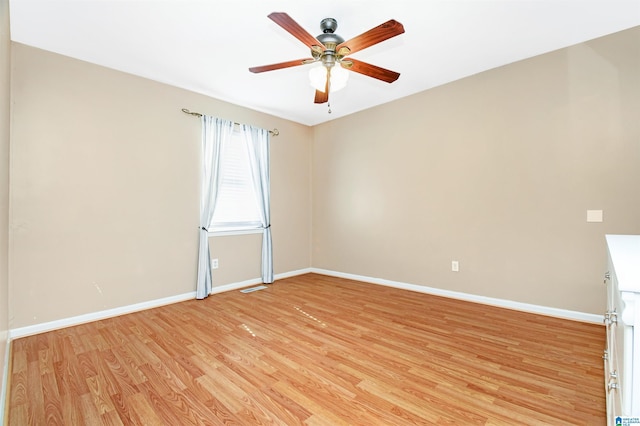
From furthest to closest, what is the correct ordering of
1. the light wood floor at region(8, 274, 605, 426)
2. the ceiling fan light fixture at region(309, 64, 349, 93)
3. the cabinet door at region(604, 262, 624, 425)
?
1. the ceiling fan light fixture at region(309, 64, 349, 93)
2. the light wood floor at region(8, 274, 605, 426)
3. the cabinet door at region(604, 262, 624, 425)

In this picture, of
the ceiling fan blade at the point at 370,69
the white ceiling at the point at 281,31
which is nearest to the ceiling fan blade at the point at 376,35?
the ceiling fan blade at the point at 370,69

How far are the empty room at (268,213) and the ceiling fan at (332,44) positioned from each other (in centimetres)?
2

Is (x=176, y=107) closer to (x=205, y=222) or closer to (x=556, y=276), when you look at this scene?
(x=205, y=222)

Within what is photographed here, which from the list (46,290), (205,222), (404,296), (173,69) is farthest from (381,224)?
(46,290)

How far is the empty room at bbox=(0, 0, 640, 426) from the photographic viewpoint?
182 cm

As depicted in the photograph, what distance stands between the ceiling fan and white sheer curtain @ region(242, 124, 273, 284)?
194 cm

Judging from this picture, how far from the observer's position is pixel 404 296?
372 cm

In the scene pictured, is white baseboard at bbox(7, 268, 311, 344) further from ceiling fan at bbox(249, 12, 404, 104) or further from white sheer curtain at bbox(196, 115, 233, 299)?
ceiling fan at bbox(249, 12, 404, 104)

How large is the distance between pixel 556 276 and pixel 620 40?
223 cm

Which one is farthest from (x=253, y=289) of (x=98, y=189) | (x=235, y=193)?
(x=98, y=189)

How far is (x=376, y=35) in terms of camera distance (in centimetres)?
194

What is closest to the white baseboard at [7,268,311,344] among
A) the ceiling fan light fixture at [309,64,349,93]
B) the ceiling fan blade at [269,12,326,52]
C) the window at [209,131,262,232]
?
the window at [209,131,262,232]

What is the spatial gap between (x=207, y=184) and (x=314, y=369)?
2.75 meters

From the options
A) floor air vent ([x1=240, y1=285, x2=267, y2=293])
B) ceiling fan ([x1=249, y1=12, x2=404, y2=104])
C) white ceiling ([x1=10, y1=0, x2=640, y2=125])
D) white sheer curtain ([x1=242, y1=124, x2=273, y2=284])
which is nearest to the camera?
ceiling fan ([x1=249, y1=12, x2=404, y2=104])
